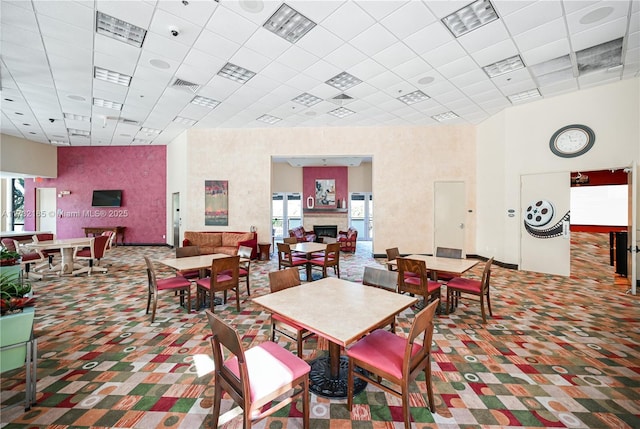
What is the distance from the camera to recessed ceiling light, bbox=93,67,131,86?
15.4ft

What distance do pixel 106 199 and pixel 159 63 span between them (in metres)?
8.66

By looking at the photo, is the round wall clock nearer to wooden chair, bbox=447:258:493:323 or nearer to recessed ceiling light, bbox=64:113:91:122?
wooden chair, bbox=447:258:493:323

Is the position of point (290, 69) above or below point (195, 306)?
above

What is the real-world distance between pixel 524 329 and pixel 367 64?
4.72 m

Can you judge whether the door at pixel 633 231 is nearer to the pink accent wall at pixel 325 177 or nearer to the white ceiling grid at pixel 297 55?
the white ceiling grid at pixel 297 55

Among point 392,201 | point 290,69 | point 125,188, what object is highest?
point 290,69

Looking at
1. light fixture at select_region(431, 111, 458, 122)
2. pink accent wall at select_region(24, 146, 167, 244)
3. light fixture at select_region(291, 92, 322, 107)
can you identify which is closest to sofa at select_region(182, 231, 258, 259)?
pink accent wall at select_region(24, 146, 167, 244)

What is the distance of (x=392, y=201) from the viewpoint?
8008mm

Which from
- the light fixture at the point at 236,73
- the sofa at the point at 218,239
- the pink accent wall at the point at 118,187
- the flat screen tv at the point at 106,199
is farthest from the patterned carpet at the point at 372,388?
the flat screen tv at the point at 106,199

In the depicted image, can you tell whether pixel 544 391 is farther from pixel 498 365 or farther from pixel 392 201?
pixel 392 201

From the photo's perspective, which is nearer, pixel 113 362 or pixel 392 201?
pixel 113 362

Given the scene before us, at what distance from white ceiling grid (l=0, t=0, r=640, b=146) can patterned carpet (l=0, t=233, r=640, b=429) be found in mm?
4053

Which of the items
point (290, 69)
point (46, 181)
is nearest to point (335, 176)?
point (290, 69)

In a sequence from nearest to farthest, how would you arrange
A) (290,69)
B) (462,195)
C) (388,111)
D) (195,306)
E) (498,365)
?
(498,365)
(195,306)
(290,69)
(388,111)
(462,195)
